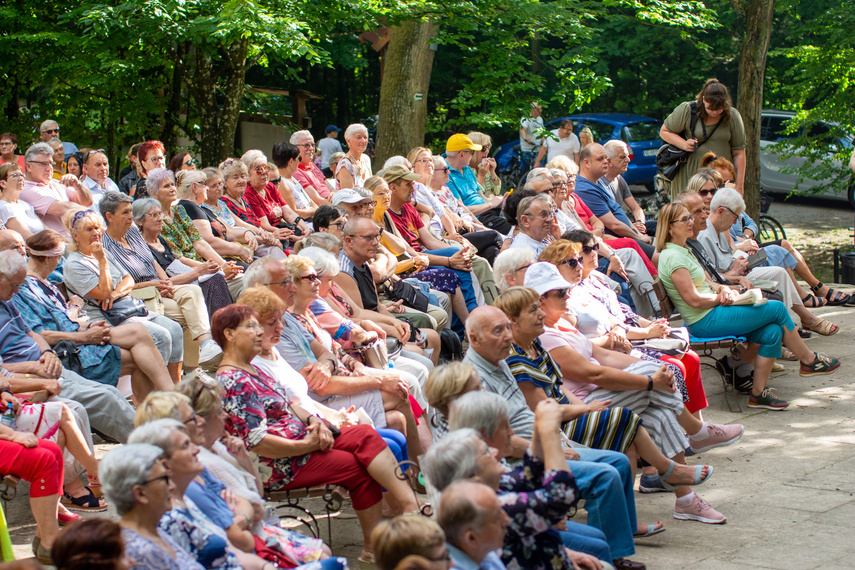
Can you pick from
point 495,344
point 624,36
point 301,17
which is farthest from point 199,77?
point 624,36

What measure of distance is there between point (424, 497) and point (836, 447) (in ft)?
8.69

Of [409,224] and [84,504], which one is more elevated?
[409,224]

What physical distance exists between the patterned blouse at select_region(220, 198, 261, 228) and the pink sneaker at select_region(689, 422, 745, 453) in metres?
4.06

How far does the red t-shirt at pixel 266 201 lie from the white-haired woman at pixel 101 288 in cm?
238

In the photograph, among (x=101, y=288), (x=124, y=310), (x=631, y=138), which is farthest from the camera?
(x=631, y=138)

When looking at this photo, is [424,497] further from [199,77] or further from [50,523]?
[199,77]

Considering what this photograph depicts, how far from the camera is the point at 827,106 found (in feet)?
36.9

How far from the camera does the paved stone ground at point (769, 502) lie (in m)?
3.92

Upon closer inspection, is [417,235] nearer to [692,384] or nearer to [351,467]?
[692,384]

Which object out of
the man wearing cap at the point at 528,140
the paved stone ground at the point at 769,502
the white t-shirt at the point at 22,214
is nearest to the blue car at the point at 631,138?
the man wearing cap at the point at 528,140

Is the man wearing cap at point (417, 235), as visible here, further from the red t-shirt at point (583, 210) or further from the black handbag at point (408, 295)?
the red t-shirt at point (583, 210)

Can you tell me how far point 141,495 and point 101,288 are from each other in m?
2.87

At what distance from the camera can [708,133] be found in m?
8.41

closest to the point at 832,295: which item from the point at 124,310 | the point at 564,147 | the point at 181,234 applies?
the point at 564,147
